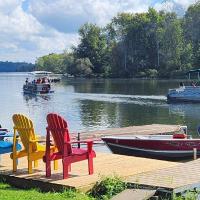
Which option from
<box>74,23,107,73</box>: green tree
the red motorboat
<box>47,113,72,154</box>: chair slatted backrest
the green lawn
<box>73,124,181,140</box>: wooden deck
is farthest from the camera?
<box>74,23,107,73</box>: green tree

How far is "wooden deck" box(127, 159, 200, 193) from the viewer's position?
9949 mm

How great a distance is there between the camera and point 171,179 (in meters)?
10.5

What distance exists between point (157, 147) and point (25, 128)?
26.4 ft

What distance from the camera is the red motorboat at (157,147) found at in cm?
1864

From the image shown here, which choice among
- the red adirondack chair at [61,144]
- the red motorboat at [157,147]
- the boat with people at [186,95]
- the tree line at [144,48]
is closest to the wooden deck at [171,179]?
the red adirondack chair at [61,144]

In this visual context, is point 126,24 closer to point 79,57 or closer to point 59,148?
point 79,57

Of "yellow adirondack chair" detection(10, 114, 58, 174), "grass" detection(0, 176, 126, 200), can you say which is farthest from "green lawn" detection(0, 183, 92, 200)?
"yellow adirondack chair" detection(10, 114, 58, 174)

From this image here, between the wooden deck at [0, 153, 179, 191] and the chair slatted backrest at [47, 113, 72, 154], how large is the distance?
0.72 meters

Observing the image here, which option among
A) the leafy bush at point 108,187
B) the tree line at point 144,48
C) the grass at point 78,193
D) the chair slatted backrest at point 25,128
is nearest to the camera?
the grass at point 78,193

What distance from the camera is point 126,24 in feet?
469

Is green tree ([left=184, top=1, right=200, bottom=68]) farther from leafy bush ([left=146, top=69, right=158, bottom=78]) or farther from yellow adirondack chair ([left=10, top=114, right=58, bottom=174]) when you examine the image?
yellow adirondack chair ([left=10, top=114, right=58, bottom=174])

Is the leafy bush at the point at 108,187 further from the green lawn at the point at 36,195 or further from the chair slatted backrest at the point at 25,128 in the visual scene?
the chair slatted backrest at the point at 25,128

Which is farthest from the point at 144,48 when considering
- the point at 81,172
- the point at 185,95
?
the point at 81,172

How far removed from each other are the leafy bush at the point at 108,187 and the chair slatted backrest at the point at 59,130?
1.17 m
